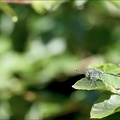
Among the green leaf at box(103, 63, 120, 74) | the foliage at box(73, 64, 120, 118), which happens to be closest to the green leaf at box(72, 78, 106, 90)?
the foliage at box(73, 64, 120, 118)

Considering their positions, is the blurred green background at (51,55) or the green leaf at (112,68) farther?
the blurred green background at (51,55)

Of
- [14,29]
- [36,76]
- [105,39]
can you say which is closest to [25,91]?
[36,76]

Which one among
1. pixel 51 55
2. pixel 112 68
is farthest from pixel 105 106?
pixel 51 55

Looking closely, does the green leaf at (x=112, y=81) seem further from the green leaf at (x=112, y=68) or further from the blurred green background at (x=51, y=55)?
the blurred green background at (x=51, y=55)

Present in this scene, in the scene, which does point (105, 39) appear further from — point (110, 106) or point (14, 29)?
point (110, 106)

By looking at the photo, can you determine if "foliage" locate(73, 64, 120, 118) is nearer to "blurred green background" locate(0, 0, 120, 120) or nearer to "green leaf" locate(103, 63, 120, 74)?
"green leaf" locate(103, 63, 120, 74)

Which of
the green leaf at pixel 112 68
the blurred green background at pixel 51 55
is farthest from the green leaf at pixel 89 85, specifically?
the blurred green background at pixel 51 55
